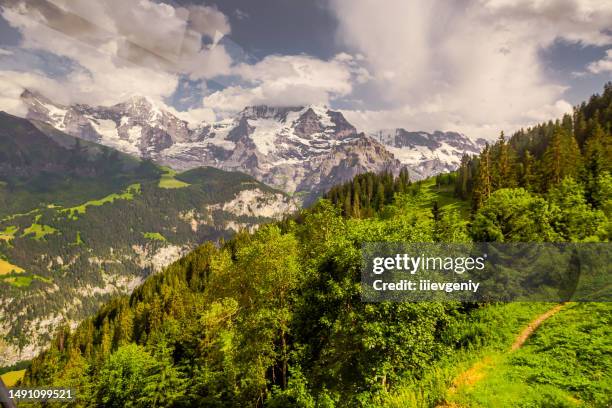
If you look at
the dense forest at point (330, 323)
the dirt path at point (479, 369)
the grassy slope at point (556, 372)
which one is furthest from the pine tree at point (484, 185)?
the grassy slope at point (556, 372)

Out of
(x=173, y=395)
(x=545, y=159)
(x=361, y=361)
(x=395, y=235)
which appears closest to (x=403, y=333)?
(x=361, y=361)

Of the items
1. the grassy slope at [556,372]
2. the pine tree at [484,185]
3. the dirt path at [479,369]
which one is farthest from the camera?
the pine tree at [484,185]

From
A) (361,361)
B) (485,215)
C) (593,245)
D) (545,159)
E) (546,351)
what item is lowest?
(361,361)

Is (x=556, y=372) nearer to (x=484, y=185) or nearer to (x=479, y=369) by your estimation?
(x=479, y=369)

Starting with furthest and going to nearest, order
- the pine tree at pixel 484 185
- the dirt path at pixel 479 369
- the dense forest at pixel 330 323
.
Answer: the pine tree at pixel 484 185 → the dense forest at pixel 330 323 → the dirt path at pixel 479 369

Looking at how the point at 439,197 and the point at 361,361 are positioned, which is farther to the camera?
the point at 439,197

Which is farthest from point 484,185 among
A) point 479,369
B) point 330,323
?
point 479,369

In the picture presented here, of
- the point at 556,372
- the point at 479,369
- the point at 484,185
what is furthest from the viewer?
the point at 484,185

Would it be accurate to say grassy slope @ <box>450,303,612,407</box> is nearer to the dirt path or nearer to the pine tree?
the dirt path

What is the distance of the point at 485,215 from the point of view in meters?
58.7

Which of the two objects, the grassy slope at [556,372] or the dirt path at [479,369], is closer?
the grassy slope at [556,372]

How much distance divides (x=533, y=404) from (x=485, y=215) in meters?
46.6

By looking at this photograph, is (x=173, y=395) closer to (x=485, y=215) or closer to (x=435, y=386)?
(x=435, y=386)

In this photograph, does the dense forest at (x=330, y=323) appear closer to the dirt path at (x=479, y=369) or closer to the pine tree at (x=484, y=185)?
the pine tree at (x=484, y=185)
